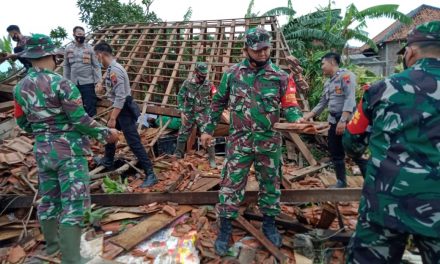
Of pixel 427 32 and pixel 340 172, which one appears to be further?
pixel 340 172

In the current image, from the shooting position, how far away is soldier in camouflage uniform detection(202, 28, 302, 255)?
3.26 meters

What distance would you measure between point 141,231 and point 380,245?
2.54 metres

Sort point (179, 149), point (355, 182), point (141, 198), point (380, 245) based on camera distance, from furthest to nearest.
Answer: point (179, 149) < point (355, 182) < point (141, 198) < point (380, 245)

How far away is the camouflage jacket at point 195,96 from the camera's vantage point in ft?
20.2

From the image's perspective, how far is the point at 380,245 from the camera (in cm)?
206

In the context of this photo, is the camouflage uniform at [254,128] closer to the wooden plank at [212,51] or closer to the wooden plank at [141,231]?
the wooden plank at [141,231]

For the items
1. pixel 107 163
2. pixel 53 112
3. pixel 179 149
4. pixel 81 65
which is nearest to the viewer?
pixel 53 112

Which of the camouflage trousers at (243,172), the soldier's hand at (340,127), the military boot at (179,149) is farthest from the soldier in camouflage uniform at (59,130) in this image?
the military boot at (179,149)

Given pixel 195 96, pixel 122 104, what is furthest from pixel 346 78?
pixel 122 104

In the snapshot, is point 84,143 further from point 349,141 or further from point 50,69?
point 349,141

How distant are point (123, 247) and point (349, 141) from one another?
2527mm

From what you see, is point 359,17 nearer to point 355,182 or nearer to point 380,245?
point 355,182

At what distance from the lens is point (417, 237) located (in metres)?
1.99

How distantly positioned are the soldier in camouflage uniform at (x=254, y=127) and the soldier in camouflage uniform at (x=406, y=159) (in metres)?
1.25
